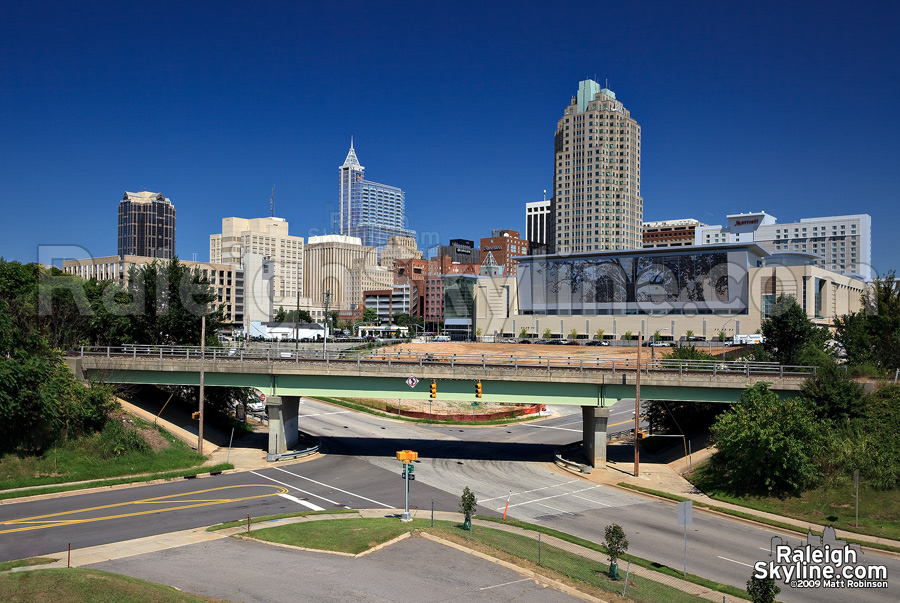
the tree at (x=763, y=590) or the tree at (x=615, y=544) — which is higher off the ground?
the tree at (x=763, y=590)

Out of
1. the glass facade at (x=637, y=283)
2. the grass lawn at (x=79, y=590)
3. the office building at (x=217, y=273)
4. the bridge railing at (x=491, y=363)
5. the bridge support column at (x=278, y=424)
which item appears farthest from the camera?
the office building at (x=217, y=273)

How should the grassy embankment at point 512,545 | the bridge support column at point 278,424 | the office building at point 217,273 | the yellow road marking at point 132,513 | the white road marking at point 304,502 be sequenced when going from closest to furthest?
1. the grassy embankment at point 512,545
2. the yellow road marking at point 132,513
3. the white road marking at point 304,502
4. the bridge support column at point 278,424
5. the office building at point 217,273

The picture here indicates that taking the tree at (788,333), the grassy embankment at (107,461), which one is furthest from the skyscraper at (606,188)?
the grassy embankment at (107,461)

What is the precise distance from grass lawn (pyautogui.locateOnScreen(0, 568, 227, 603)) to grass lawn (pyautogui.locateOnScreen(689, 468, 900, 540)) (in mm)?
29123

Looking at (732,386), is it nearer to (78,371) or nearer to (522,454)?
(522,454)

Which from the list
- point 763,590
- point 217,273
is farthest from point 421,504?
point 217,273

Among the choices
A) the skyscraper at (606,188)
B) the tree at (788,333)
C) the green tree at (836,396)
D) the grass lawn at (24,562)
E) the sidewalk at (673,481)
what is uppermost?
the skyscraper at (606,188)

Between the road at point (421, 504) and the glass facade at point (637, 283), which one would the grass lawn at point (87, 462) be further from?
the glass facade at point (637, 283)

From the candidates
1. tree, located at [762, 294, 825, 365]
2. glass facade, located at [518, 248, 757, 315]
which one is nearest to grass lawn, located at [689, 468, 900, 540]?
tree, located at [762, 294, 825, 365]

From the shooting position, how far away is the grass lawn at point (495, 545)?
69.9 ft

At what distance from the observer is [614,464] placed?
149 feet

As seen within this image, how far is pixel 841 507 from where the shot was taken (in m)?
32.7

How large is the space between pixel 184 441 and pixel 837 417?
4321 centimetres

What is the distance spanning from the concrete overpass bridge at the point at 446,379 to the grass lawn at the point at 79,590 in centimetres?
2720
